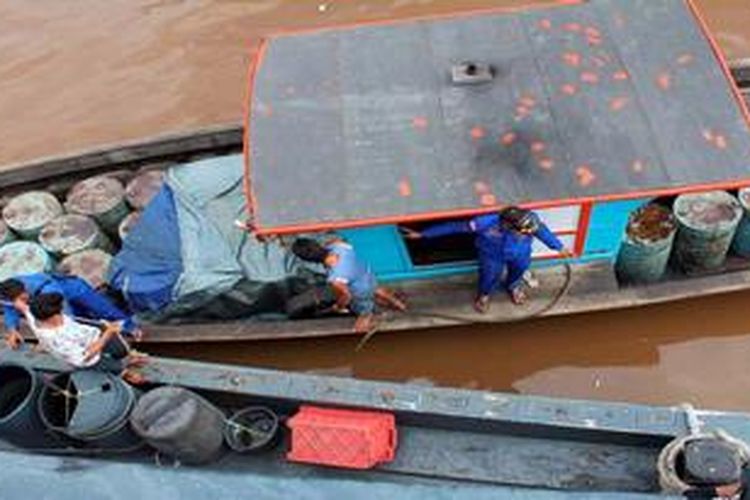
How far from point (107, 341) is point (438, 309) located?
301 centimetres

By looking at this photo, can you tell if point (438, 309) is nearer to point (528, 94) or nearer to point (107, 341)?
point (528, 94)

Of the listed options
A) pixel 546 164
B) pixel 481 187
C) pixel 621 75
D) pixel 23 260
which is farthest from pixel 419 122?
pixel 23 260

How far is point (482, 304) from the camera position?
27.6 ft

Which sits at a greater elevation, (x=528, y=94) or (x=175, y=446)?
(x=528, y=94)

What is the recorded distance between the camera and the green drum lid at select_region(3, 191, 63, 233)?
9.29 m

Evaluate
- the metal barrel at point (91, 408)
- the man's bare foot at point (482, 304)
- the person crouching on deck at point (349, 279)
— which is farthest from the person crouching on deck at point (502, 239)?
the metal barrel at point (91, 408)

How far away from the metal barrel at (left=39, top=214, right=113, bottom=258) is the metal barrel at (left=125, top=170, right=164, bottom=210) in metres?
0.45

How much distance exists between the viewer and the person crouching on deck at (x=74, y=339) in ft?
22.6

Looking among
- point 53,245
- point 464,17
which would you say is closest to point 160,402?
point 53,245

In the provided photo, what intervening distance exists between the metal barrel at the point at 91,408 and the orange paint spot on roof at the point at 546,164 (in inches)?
143

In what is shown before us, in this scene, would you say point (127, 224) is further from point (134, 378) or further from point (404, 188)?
point (404, 188)

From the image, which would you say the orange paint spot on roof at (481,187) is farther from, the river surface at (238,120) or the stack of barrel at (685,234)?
the river surface at (238,120)

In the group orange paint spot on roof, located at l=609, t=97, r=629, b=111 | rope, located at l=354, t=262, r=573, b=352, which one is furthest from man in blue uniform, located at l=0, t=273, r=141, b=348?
orange paint spot on roof, located at l=609, t=97, r=629, b=111

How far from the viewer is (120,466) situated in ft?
18.9
